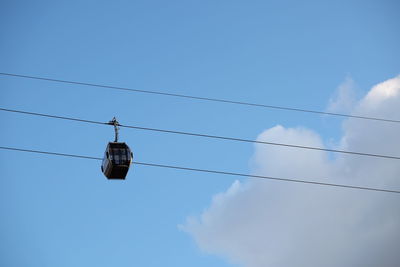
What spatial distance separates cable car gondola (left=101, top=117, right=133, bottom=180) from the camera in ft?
98.8

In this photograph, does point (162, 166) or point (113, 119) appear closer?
point (162, 166)

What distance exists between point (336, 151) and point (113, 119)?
29.8ft

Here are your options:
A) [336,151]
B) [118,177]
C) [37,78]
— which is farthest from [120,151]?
[336,151]

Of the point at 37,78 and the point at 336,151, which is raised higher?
the point at 37,78

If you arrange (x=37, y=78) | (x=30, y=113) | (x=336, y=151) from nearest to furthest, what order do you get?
(x=30, y=113) → (x=336, y=151) → (x=37, y=78)

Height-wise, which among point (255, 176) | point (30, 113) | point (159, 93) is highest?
point (159, 93)

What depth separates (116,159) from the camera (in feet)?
99.1

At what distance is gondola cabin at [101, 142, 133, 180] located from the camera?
98.8 ft

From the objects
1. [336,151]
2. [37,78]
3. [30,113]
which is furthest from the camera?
[37,78]

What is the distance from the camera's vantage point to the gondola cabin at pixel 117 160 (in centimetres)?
3011

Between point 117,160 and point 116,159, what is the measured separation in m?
0.06

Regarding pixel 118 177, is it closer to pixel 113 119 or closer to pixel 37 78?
pixel 113 119

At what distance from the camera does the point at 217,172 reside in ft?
92.4

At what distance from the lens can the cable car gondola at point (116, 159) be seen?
30.1m
